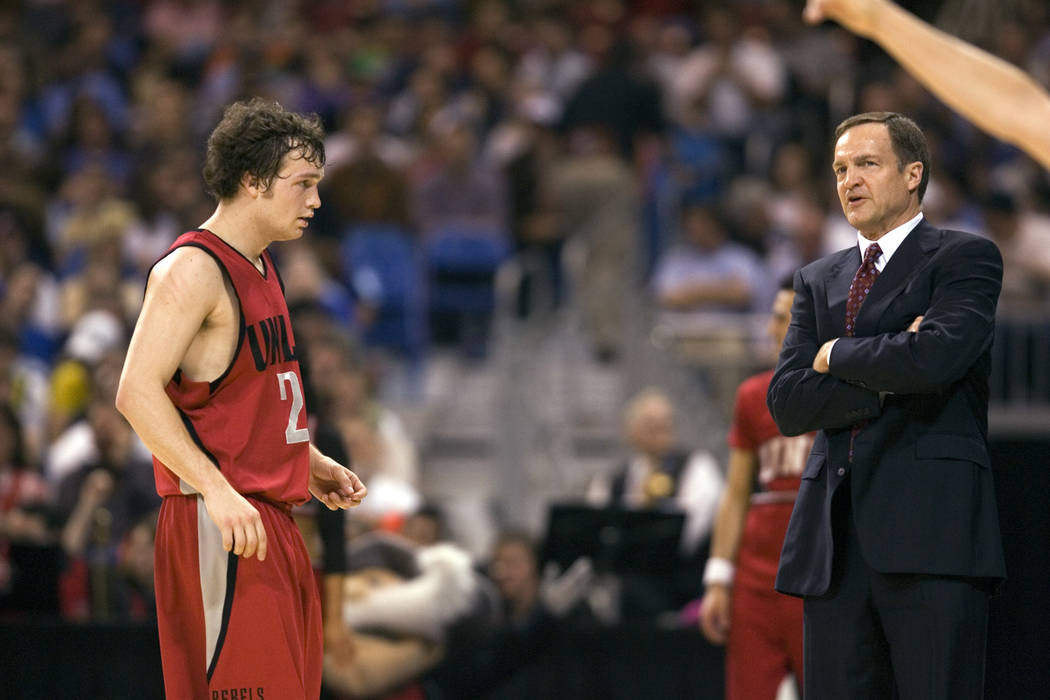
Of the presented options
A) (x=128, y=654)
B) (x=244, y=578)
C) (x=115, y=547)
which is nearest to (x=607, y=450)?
(x=115, y=547)

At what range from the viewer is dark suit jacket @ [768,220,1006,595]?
391 cm

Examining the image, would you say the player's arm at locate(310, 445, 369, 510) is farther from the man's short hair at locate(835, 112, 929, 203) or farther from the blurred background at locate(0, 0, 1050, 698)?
the blurred background at locate(0, 0, 1050, 698)

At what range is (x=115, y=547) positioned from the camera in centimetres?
845

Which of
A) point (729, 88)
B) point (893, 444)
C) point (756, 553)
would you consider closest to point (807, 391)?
point (893, 444)

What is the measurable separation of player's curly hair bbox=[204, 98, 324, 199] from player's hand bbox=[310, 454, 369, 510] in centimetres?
88

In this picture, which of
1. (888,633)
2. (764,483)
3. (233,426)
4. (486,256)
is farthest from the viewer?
(486,256)

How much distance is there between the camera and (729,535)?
19.4ft

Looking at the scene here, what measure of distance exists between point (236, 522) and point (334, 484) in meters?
0.66

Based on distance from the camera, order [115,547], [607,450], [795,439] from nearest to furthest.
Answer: [795,439]
[115,547]
[607,450]

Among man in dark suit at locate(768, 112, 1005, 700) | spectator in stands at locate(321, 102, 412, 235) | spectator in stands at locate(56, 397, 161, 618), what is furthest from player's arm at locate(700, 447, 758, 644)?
spectator in stands at locate(321, 102, 412, 235)

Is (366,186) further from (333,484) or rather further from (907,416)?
(907,416)

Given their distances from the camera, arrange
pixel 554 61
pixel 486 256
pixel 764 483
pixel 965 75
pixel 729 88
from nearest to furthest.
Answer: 1. pixel 965 75
2. pixel 764 483
3. pixel 486 256
4. pixel 729 88
5. pixel 554 61

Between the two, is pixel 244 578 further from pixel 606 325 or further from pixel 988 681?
pixel 606 325

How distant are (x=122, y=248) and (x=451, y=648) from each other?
5.69 m
